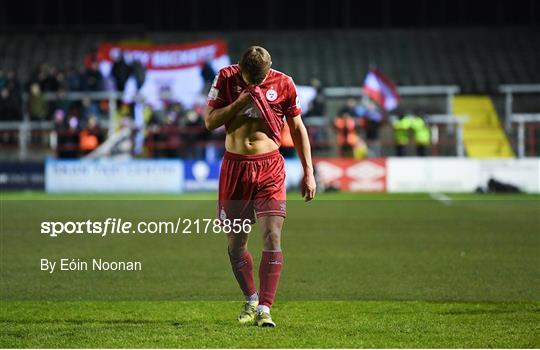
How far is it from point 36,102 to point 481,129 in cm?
1531

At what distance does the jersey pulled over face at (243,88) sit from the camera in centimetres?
823

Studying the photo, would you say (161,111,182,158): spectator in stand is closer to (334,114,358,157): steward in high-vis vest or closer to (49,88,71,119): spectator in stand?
(49,88,71,119): spectator in stand

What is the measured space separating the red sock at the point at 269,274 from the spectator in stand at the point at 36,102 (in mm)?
23005

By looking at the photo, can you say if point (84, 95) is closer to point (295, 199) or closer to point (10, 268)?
point (295, 199)

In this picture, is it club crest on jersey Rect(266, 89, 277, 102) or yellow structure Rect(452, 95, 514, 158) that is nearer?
club crest on jersey Rect(266, 89, 277, 102)

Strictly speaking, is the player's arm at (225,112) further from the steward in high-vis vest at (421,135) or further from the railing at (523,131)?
the railing at (523,131)

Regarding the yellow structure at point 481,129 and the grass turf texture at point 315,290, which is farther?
the yellow structure at point 481,129

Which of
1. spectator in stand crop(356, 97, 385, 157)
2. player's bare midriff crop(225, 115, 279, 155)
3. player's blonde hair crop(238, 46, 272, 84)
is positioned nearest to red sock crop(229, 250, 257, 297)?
player's bare midriff crop(225, 115, 279, 155)

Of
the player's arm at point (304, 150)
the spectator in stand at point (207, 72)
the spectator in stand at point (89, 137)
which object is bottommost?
the spectator in stand at point (89, 137)

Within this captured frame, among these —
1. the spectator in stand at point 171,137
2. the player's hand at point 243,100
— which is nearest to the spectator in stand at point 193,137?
the spectator in stand at point 171,137

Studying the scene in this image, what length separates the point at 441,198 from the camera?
24.6 m

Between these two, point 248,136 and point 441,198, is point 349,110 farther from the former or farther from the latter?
point 248,136

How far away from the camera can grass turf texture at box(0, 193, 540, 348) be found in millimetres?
7723

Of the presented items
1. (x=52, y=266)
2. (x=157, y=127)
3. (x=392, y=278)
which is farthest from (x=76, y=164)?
(x=392, y=278)
